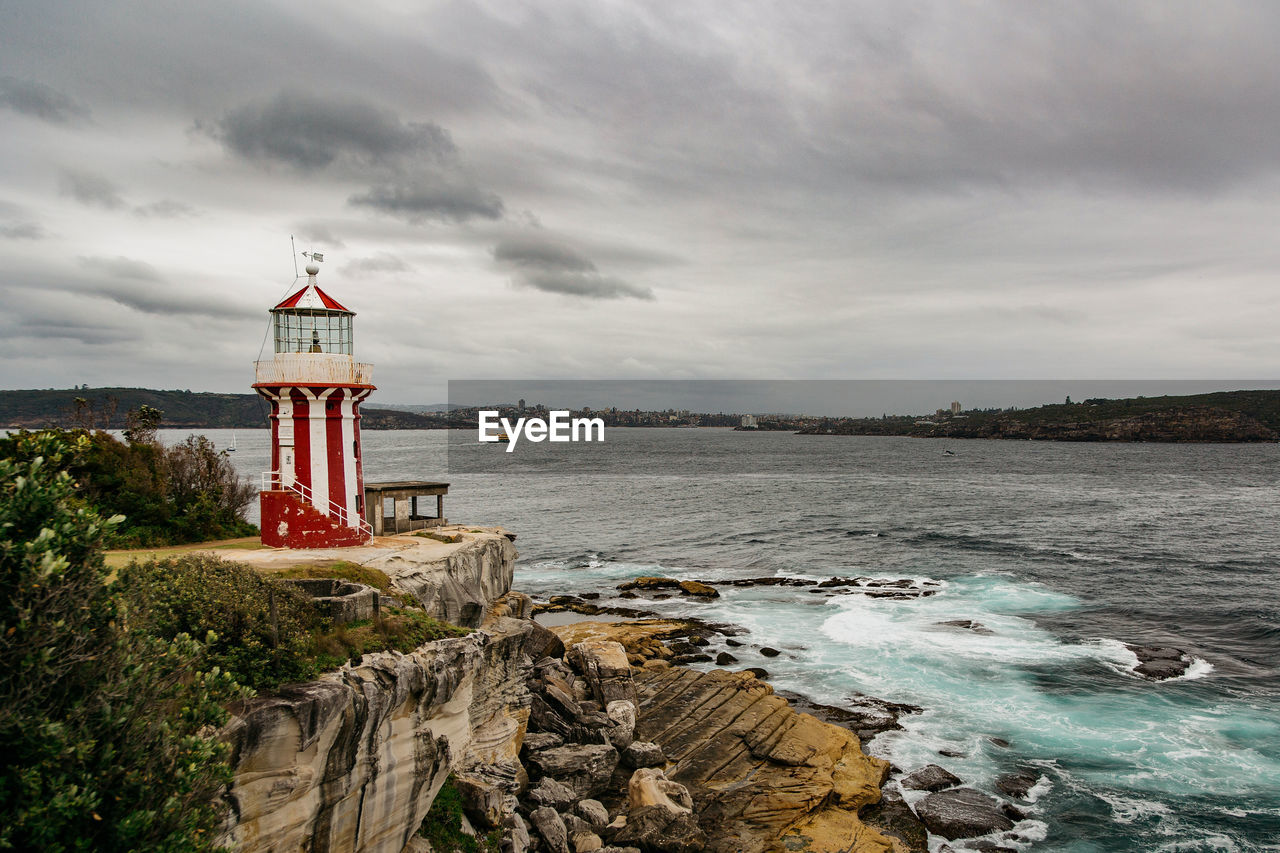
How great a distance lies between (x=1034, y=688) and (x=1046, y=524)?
44533mm

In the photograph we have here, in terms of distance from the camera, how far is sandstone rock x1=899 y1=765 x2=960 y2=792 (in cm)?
1927

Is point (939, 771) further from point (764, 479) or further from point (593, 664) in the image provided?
point (764, 479)

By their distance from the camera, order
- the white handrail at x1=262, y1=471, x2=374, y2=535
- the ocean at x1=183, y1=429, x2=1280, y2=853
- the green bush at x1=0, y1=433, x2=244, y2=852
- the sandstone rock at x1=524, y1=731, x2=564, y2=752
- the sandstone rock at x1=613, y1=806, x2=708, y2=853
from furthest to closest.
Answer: the white handrail at x1=262, y1=471, x2=374, y2=535, the ocean at x1=183, y1=429, x2=1280, y2=853, the sandstone rock at x1=524, y1=731, x2=564, y2=752, the sandstone rock at x1=613, y1=806, x2=708, y2=853, the green bush at x1=0, y1=433, x2=244, y2=852

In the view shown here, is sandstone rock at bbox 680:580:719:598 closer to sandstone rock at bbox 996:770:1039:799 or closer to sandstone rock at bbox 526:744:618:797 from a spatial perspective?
sandstone rock at bbox 996:770:1039:799

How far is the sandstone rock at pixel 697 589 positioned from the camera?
41.4m

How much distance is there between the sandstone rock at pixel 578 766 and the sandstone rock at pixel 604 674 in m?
3.50

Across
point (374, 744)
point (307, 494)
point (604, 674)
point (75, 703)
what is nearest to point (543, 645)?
point (604, 674)

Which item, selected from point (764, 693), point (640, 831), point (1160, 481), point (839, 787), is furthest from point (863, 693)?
point (1160, 481)

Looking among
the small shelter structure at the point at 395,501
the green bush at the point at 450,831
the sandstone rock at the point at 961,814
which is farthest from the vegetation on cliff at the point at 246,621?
the sandstone rock at the point at 961,814

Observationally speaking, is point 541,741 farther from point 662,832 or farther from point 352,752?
point 352,752

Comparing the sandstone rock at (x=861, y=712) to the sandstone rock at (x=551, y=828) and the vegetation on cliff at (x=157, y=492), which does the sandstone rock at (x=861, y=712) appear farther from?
the vegetation on cliff at (x=157, y=492)

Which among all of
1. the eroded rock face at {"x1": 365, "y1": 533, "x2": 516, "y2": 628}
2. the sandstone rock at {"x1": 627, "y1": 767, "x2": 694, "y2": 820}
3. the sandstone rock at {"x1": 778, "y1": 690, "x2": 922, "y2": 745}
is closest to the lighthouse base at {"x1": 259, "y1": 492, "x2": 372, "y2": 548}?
the eroded rock face at {"x1": 365, "y1": 533, "x2": 516, "y2": 628}

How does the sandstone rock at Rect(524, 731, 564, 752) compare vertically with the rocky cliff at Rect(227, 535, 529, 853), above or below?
below

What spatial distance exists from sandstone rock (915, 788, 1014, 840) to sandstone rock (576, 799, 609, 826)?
27.1ft
